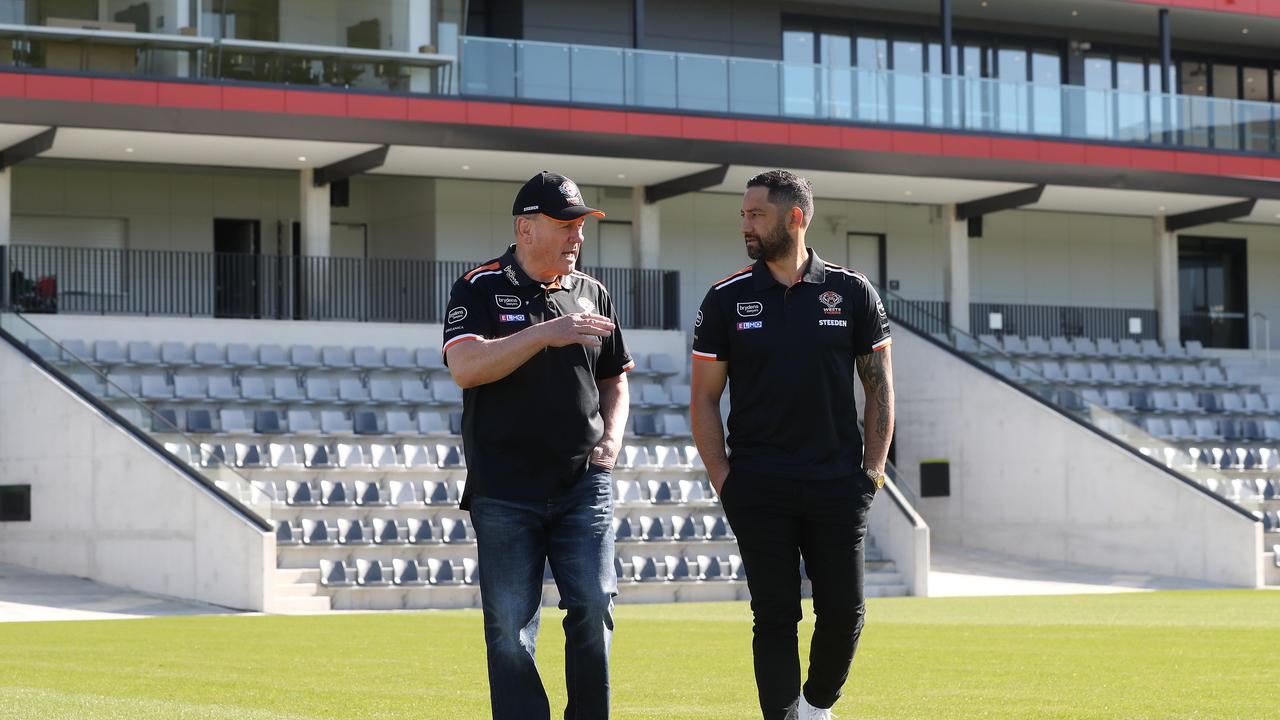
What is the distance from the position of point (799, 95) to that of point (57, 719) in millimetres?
23284

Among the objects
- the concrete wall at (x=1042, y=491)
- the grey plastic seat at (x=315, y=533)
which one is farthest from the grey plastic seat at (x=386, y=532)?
the concrete wall at (x=1042, y=491)

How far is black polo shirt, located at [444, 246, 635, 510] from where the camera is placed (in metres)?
6.14

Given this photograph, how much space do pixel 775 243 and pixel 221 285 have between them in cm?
2389

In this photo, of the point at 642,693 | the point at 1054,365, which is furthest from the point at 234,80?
the point at 642,693

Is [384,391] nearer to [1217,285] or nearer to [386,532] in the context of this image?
[386,532]

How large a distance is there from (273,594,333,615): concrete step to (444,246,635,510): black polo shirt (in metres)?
15.1

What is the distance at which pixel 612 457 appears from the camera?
20.8 ft

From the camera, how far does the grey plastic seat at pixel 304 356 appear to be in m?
27.1

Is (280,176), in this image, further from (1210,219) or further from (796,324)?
(796,324)

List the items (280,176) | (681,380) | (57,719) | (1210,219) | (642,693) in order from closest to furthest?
(57,719) → (642,693) → (681,380) → (280,176) → (1210,219)

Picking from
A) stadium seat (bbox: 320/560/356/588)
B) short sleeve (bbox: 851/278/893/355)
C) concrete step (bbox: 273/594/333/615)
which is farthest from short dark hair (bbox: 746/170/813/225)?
stadium seat (bbox: 320/560/356/588)

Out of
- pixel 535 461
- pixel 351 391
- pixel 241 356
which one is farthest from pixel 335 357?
pixel 535 461

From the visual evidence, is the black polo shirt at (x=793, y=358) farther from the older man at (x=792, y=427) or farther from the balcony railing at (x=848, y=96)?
the balcony railing at (x=848, y=96)

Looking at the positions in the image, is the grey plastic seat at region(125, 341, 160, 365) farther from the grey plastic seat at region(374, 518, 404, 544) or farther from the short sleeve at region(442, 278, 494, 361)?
the short sleeve at region(442, 278, 494, 361)
